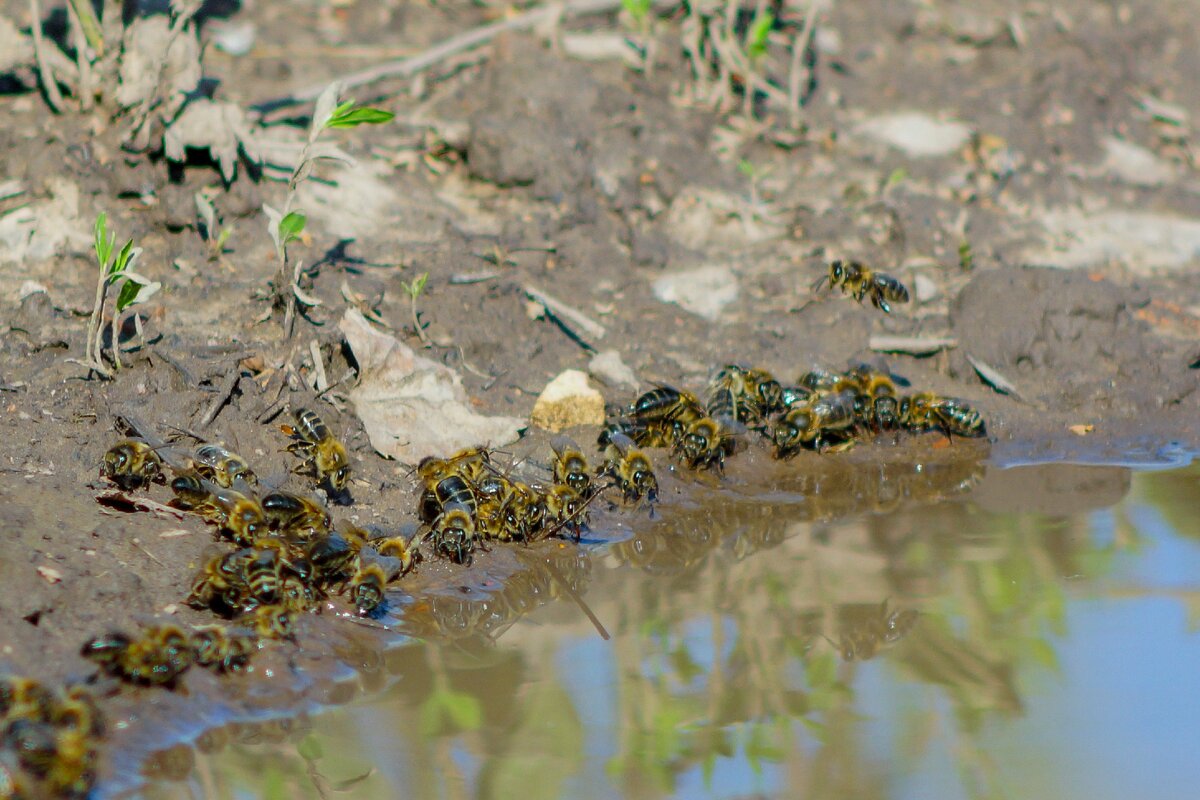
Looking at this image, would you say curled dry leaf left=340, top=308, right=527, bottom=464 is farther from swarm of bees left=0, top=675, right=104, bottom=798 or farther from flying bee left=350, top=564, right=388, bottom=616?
swarm of bees left=0, top=675, right=104, bottom=798

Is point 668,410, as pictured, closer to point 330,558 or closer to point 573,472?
point 573,472

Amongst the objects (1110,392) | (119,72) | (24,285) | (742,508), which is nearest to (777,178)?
(1110,392)

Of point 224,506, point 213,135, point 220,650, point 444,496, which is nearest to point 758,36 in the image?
point 213,135

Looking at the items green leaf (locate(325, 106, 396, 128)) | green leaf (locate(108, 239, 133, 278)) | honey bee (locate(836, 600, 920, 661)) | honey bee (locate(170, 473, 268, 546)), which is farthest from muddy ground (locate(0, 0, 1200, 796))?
honey bee (locate(836, 600, 920, 661))

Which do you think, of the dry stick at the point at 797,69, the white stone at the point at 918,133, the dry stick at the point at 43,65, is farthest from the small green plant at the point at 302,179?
the white stone at the point at 918,133

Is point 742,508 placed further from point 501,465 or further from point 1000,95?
point 1000,95
